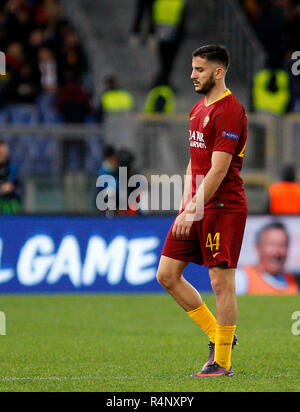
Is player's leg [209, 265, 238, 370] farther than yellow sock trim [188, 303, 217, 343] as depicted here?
No

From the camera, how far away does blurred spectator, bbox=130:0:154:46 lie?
2014 centimetres

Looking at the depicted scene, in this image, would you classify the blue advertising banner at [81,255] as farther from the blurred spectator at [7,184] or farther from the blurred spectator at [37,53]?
the blurred spectator at [37,53]

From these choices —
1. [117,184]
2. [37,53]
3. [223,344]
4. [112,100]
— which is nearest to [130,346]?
[223,344]

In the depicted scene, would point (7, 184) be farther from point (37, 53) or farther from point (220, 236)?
point (220, 236)

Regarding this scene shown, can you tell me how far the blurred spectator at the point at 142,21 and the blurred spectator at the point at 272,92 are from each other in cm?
282

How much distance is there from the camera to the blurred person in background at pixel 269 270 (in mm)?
14891

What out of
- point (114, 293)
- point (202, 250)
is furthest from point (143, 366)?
point (114, 293)

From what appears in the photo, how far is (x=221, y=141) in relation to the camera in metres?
7.66

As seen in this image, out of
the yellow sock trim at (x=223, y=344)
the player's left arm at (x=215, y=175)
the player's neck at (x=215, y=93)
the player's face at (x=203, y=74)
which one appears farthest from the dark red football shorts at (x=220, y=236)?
the player's face at (x=203, y=74)

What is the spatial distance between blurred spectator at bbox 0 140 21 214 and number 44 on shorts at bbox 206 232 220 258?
26.7 ft

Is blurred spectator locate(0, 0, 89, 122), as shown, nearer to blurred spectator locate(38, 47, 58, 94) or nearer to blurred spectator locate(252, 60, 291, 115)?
blurred spectator locate(38, 47, 58, 94)

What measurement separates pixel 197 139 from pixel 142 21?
42.9 feet

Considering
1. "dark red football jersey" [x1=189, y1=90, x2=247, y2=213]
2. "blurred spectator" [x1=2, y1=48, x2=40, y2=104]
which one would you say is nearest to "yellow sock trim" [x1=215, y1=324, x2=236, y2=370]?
"dark red football jersey" [x1=189, y1=90, x2=247, y2=213]

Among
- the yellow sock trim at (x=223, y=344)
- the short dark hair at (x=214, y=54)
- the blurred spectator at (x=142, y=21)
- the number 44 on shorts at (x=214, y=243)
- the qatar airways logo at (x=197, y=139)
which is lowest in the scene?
the yellow sock trim at (x=223, y=344)
